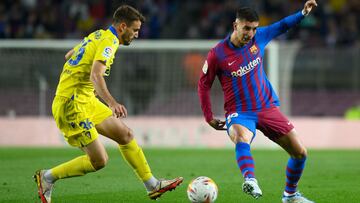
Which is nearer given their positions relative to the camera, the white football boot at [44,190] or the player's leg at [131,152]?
the white football boot at [44,190]

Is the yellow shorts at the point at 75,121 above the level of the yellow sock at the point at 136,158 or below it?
above

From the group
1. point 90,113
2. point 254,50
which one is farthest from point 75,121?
point 254,50

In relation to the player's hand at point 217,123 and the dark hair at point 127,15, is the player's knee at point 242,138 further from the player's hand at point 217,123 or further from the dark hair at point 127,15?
the dark hair at point 127,15

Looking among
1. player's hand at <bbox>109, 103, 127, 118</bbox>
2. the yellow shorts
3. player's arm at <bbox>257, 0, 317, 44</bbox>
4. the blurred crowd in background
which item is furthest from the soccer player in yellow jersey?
the blurred crowd in background

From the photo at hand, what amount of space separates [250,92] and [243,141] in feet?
2.13

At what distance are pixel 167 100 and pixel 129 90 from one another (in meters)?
0.97

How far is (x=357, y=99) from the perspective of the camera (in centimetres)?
2059

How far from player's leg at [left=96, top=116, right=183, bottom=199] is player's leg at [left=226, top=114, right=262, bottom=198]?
0.75 metres

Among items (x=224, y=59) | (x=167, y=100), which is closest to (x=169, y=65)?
(x=167, y=100)

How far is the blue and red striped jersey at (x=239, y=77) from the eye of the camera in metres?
8.96

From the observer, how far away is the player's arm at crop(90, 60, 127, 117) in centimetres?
802

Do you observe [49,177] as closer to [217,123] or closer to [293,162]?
[217,123]

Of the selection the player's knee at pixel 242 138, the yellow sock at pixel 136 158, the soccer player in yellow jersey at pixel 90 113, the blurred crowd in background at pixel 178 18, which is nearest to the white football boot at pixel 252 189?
the player's knee at pixel 242 138

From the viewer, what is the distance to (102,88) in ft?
26.6
